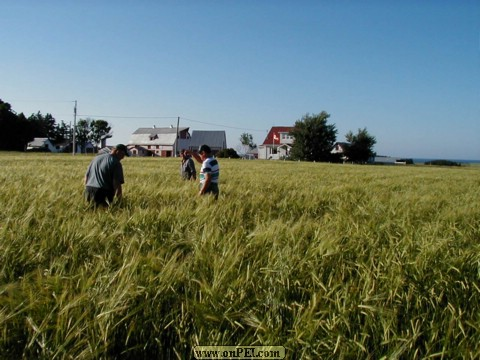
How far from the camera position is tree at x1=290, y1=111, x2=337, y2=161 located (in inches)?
2581

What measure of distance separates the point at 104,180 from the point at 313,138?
210 ft

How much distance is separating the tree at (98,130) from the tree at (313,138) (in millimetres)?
75103

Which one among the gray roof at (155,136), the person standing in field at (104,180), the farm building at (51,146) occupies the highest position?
the gray roof at (155,136)

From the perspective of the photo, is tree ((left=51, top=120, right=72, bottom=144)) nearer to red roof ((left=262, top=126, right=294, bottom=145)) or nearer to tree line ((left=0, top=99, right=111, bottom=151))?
tree line ((left=0, top=99, right=111, bottom=151))

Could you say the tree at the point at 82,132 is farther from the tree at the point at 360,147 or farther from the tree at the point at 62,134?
the tree at the point at 360,147

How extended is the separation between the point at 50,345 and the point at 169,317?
2.05 feet

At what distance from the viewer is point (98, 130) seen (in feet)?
349

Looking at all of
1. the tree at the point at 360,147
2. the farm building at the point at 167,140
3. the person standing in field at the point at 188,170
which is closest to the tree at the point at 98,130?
the farm building at the point at 167,140

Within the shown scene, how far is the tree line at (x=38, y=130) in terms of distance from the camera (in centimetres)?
6444

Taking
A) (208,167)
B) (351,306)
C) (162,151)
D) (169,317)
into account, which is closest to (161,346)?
(169,317)

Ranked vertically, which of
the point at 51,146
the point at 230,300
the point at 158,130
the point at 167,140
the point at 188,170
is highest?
the point at 158,130

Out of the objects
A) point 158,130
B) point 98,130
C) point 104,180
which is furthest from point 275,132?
point 104,180

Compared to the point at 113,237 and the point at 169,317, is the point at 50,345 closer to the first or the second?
the point at 169,317

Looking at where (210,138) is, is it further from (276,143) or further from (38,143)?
(38,143)
